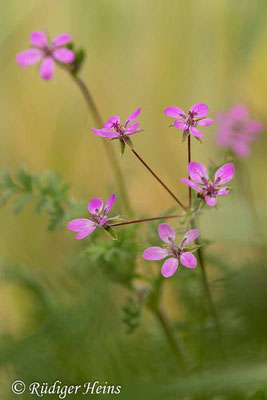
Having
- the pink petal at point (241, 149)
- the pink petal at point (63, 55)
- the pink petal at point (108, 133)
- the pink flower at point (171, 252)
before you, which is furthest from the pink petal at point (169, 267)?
the pink petal at point (241, 149)

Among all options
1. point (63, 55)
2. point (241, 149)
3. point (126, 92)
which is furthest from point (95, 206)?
point (126, 92)

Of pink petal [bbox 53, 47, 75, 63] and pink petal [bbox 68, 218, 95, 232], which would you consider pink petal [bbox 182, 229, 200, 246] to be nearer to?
pink petal [bbox 68, 218, 95, 232]

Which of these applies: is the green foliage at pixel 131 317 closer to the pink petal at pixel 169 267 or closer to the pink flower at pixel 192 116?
the pink petal at pixel 169 267

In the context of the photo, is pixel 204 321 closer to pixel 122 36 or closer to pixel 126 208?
pixel 126 208

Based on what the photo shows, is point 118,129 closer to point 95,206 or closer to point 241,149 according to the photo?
point 95,206

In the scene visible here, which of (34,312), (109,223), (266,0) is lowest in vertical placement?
(109,223)

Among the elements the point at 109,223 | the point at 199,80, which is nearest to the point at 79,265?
the point at 109,223
